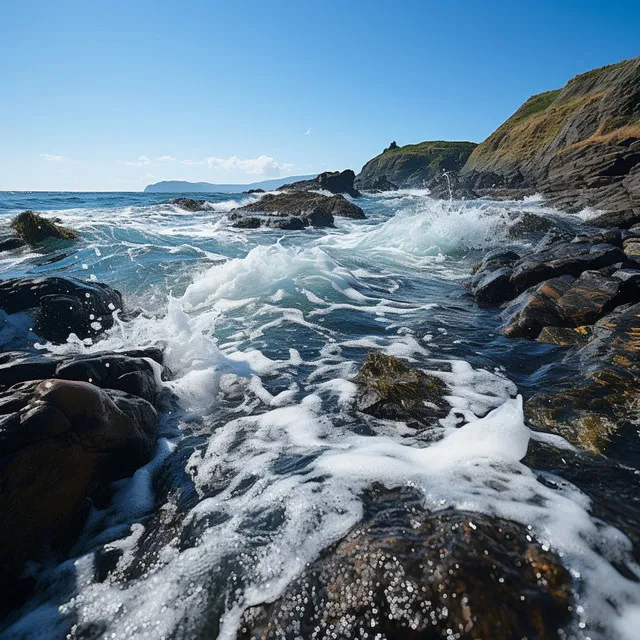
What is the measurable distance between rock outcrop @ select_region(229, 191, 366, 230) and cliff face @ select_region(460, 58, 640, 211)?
518 inches

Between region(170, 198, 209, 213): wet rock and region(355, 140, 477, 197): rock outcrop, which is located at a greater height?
region(355, 140, 477, 197): rock outcrop

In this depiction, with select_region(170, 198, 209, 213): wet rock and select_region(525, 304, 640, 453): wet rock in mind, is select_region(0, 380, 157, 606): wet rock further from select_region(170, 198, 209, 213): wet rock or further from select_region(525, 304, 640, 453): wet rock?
select_region(170, 198, 209, 213): wet rock

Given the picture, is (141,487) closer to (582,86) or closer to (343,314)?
(343,314)

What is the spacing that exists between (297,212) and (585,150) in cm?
2043

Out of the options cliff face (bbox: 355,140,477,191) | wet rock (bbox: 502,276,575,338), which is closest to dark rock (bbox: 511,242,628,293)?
wet rock (bbox: 502,276,575,338)

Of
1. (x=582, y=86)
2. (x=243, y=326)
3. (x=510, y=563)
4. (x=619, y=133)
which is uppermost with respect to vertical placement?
(x=582, y=86)

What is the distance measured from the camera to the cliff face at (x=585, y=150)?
20.5 meters

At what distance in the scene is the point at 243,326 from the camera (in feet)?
24.2

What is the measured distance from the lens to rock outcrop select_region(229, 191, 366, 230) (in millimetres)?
21328

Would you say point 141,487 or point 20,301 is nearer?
point 141,487

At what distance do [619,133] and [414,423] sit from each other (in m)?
31.7

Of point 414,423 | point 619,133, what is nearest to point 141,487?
point 414,423

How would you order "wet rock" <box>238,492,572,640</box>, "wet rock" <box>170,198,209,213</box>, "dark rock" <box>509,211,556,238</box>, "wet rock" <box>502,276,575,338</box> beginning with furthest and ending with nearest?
"wet rock" <box>170,198,209,213</box>, "dark rock" <box>509,211,556,238</box>, "wet rock" <box>502,276,575,338</box>, "wet rock" <box>238,492,572,640</box>

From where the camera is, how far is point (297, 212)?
26.5 meters
